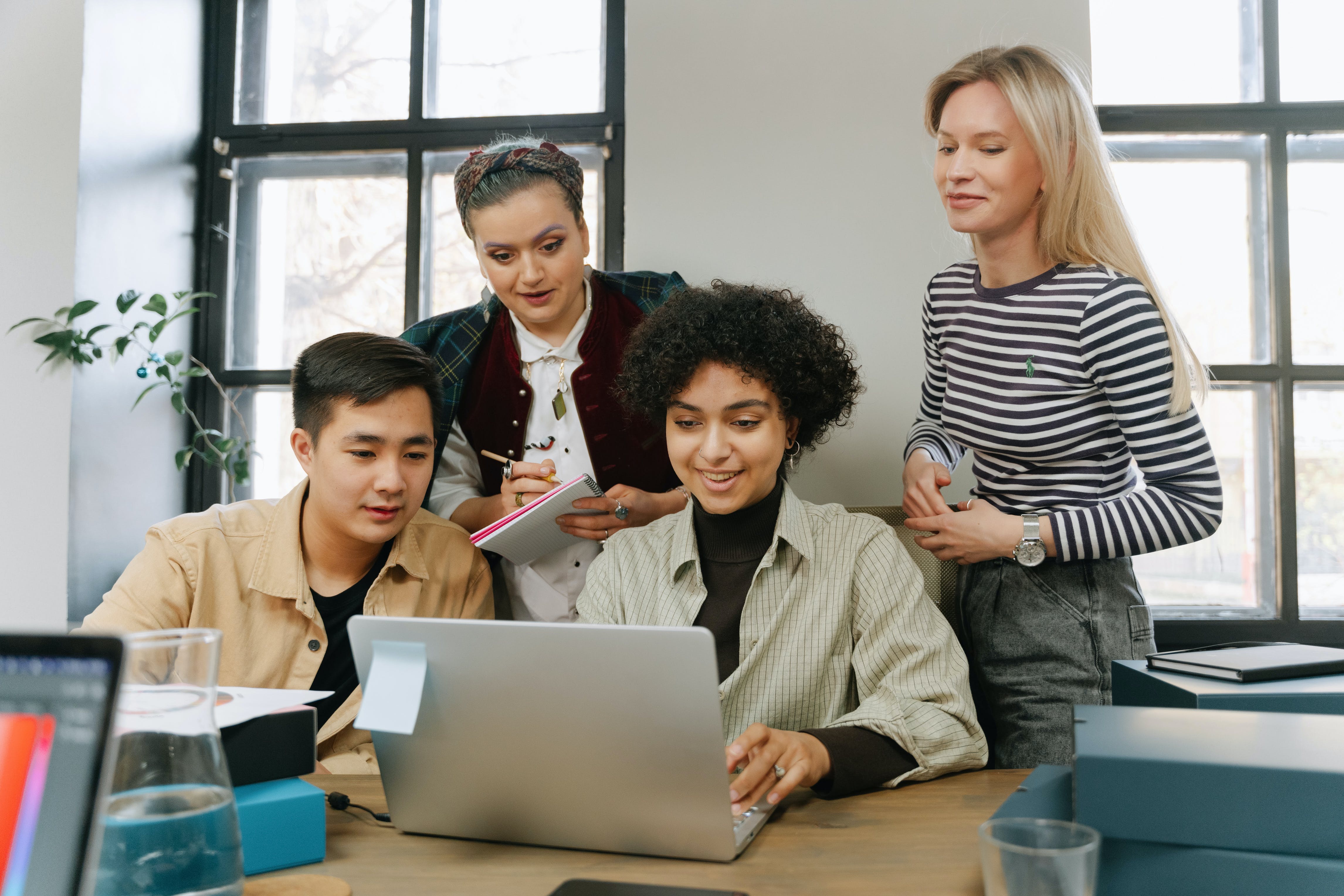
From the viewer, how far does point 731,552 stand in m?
1.35

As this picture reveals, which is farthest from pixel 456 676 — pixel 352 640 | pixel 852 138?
pixel 852 138

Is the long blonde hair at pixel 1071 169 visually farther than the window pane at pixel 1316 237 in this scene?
No

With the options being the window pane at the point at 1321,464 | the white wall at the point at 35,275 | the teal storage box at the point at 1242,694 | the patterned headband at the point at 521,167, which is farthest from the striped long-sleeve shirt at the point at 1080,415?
the white wall at the point at 35,275

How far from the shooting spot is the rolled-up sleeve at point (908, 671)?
1.03 metres

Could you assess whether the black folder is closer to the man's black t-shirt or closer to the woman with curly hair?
the woman with curly hair

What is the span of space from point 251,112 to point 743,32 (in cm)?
140

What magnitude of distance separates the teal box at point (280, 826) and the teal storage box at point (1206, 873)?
0.59 metres

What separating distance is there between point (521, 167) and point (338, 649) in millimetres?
902

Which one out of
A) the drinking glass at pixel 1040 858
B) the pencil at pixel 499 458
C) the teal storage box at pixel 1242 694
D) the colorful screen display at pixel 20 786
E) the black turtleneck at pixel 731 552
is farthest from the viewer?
the pencil at pixel 499 458

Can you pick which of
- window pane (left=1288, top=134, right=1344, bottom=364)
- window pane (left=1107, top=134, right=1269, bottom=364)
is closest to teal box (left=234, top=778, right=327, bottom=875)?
window pane (left=1107, top=134, right=1269, bottom=364)

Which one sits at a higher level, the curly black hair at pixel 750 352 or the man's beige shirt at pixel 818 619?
the curly black hair at pixel 750 352

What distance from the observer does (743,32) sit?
81.5 inches

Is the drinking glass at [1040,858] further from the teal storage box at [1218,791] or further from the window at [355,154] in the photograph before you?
the window at [355,154]

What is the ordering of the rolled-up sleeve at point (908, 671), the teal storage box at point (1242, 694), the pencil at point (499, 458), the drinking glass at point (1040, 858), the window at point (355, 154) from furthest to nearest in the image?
the window at point (355, 154), the pencil at point (499, 458), the rolled-up sleeve at point (908, 671), the teal storage box at point (1242, 694), the drinking glass at point (1040, 858)
